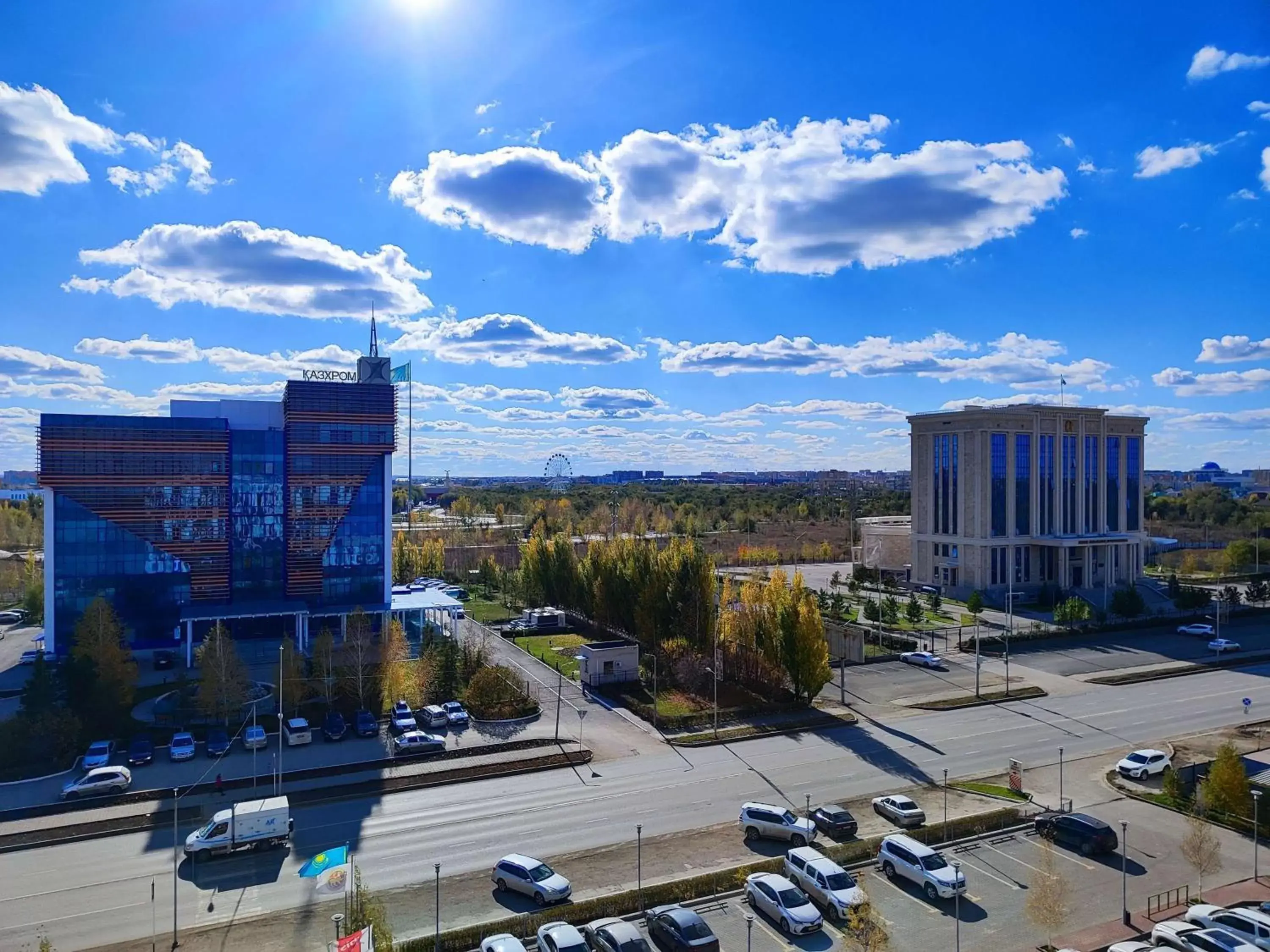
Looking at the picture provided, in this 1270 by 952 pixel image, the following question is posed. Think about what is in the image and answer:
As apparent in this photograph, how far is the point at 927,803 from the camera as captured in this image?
3222cm

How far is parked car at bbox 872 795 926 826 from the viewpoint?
29.5 m

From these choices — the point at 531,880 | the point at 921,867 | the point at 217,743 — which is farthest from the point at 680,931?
the point at 217,743

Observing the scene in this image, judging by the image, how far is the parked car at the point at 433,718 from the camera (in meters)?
42.4

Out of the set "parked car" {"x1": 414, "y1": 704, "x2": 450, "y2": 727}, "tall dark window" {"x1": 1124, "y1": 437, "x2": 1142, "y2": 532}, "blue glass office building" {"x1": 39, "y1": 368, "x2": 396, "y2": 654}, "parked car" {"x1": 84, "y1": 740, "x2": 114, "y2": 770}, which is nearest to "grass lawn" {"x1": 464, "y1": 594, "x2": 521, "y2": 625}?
"blue glass office building" {"x1": 39, "y1": 368, "x2": 396, "y2": 654}

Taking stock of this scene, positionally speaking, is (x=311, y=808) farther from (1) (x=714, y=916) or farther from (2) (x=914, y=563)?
(2) (x=914, y=563)

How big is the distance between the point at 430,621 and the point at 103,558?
938 inches

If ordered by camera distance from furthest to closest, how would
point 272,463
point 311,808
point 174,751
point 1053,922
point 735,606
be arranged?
point 272,463 → point 735,606 → point 174,751 → point 311,808 → point 1053,922

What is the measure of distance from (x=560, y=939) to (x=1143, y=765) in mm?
27060

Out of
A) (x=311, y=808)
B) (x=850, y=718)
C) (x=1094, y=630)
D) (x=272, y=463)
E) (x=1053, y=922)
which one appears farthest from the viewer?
(x=1094, y=630)

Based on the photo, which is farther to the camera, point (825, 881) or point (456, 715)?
point (456, 715)

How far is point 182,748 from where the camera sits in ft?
124

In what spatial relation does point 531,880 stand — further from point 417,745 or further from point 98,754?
point 98,754

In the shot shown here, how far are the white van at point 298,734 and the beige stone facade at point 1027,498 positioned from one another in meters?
65.9

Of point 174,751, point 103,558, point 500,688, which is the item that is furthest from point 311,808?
point 103,558
